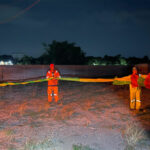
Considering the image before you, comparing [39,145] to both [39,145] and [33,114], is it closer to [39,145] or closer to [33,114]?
[39,145]

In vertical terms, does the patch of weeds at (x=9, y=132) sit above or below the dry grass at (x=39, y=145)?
below

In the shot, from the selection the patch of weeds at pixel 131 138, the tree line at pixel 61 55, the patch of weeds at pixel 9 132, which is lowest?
the patch of weeds at pixel 9 132

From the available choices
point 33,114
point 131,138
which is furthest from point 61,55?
point 131,138

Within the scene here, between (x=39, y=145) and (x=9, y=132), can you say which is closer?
(x=39, y=145)

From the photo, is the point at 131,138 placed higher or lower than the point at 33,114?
higher

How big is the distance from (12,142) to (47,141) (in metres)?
0.80

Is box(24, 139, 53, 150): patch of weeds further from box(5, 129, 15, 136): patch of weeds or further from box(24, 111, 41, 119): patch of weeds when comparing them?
box(24, 111, 41, 119): patch of weeds

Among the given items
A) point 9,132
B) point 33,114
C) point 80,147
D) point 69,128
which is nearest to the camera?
point 80,147

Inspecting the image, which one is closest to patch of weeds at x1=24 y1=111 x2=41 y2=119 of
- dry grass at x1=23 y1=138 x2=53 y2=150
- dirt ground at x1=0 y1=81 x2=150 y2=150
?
dirt ground at x1=0 y1=81 x2=150 y2=150

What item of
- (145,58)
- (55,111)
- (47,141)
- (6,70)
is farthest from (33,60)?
(47,141)

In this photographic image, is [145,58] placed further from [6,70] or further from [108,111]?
[108,111]

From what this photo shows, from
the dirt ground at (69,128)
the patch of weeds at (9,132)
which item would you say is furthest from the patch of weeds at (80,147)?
the patch of weeds at (9,132)

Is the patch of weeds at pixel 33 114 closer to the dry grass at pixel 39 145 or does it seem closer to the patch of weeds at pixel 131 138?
the dry grass at pixel 39 145

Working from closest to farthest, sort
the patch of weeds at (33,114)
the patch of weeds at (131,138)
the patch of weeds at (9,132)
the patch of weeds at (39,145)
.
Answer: the patch of weeds at (39,145) → the patch of weeds at (131,138) → the patch of weeds at (9,132) → the patch of weeds at (33,114)
